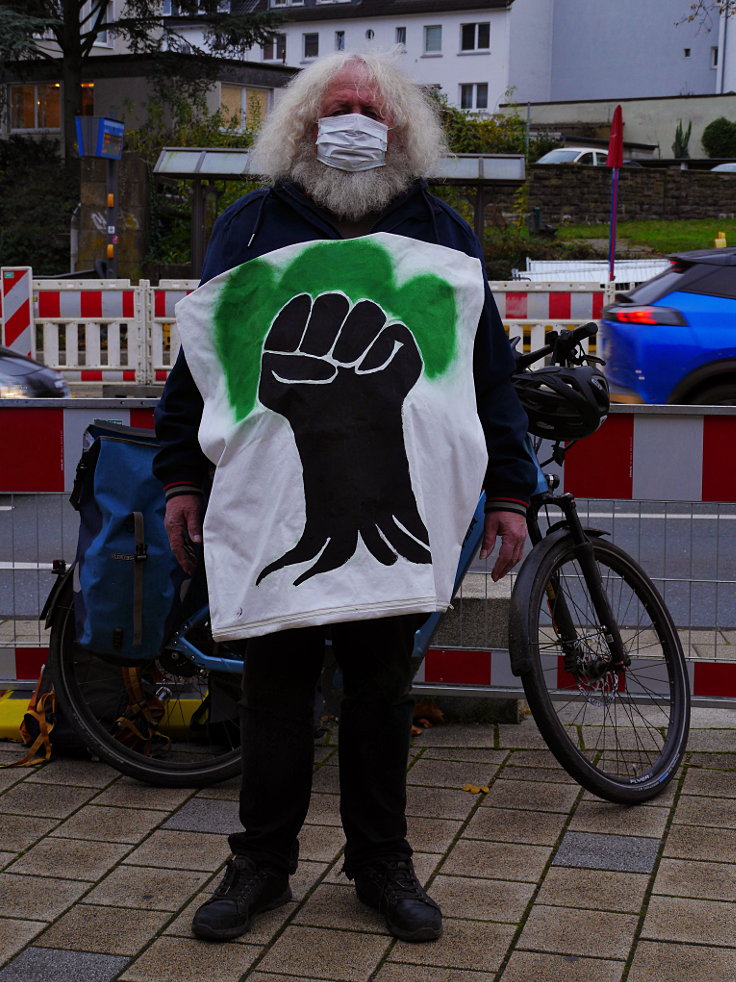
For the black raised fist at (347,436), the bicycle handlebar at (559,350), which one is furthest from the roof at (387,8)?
the black raised fist at (347,436)

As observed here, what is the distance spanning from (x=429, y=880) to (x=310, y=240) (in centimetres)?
162

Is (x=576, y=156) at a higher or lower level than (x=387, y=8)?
lower

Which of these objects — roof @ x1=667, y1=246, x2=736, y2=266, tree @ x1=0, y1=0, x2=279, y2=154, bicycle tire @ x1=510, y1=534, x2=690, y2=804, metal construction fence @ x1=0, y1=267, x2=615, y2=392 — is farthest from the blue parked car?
tree @ x1=0, y1=0, x2=279, y2=154

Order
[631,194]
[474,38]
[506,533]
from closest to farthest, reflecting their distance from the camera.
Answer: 1. [506,533]
2. [631,194]
3. [474,38]

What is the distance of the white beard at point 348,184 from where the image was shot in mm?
3189

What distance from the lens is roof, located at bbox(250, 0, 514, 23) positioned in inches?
2515

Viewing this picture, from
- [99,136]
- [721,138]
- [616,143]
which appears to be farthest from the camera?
[721,138]

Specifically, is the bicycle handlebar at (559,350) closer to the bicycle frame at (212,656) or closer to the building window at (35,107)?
the bicycle frame at (212,656)

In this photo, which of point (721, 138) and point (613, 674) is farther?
point (721, 138)

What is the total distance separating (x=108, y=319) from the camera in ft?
57.1

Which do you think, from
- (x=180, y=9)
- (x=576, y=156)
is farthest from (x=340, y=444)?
(x=576, y=156)

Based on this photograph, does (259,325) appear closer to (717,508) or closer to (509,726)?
(717,508)

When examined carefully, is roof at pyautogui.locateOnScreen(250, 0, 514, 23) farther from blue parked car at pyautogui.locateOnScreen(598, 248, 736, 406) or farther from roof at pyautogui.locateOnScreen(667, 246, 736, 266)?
blue parked car at pyautogui.locateOnScreen(598, 248, 736, 406)

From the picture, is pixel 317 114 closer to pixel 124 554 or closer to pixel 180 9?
pixel 124 554
